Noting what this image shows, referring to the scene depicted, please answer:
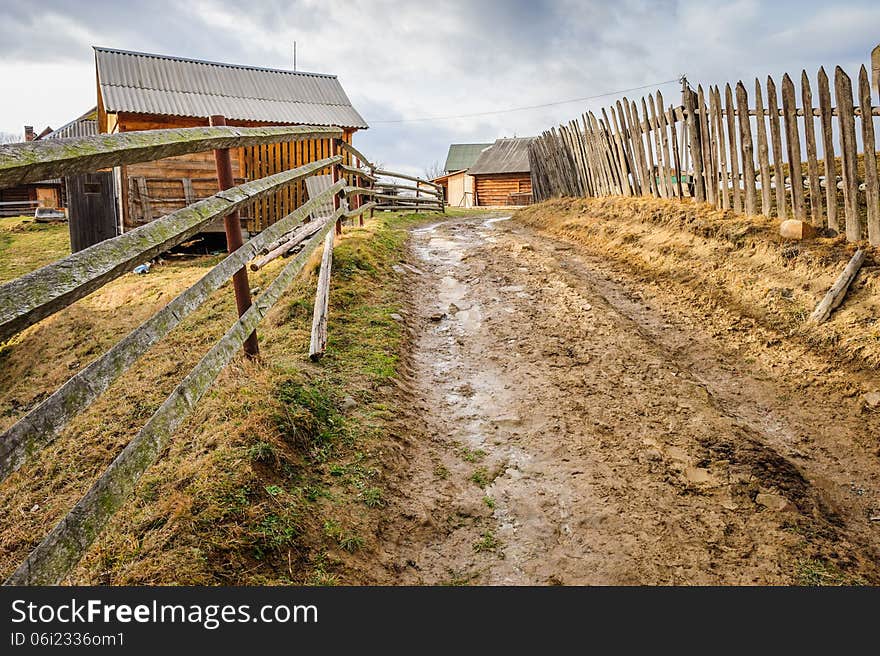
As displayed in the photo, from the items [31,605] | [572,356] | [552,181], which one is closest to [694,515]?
[572,356]

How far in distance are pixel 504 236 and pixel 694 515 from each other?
945 cm

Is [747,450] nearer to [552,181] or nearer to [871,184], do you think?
[871,184]

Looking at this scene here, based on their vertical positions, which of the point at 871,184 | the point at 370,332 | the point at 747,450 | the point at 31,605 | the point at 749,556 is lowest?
the point at 749,556

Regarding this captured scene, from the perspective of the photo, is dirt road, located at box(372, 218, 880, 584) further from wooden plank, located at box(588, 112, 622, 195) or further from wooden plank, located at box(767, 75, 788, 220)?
wooden plank, located at box(588, 112, 622, 195)

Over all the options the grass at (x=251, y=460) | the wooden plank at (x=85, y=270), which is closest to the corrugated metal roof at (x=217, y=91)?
the grass at (x=251, y=460)

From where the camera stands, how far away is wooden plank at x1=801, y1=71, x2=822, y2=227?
6.93 m

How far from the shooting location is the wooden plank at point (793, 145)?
7.24 meters

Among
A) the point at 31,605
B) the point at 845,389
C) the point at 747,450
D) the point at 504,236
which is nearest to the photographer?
A: the point at 31,605

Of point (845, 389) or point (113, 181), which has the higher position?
point (113, 181)

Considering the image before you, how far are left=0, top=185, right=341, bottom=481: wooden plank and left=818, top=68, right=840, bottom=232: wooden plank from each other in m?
6.92

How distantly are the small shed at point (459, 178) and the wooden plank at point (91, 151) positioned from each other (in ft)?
96.6

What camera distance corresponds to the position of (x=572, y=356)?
5496 millimetres

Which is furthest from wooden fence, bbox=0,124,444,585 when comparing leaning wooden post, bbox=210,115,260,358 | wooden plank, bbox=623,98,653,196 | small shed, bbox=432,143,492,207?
small shed, bbox=432,143,492,207

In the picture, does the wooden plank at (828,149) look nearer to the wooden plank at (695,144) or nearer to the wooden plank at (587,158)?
the wooden plank at (695,144)
